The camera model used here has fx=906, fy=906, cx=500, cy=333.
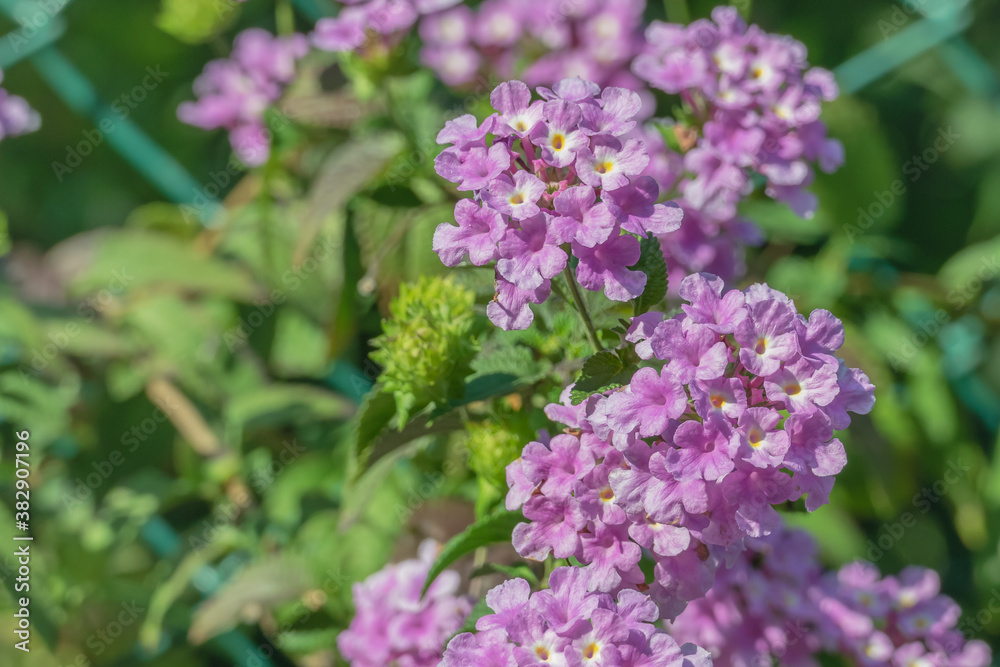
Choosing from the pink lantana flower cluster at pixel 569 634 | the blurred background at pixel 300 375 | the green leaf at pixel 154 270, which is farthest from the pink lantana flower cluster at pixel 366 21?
the pink lantana flower cluster at pixel 569 634

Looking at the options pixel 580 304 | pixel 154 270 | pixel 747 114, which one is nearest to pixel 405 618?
pixel 580 304

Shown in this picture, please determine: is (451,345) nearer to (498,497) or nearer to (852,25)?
(498,497)

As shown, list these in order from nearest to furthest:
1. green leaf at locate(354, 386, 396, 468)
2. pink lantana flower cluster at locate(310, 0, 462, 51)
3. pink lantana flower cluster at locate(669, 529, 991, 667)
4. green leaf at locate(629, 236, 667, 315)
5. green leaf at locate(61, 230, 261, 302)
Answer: green leaf at locate(629, 236, 667, 315), green leaf at locate(354, 386, 396, 468), pink lantana flower cluster at locate(669, 529, 991, 667), pink lantana flower cluster at locate(310, 0, 462, 51), green leaf at locate(61, 230, 261, 302)

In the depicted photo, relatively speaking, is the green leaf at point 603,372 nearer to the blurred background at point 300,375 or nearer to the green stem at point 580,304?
the green stem at point 580,304

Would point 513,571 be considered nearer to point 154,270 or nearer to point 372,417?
point 372,417

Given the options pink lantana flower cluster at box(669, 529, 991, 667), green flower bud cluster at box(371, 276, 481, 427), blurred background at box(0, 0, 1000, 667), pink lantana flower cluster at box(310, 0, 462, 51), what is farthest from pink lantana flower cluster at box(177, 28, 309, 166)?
pink lantana flower cluster at box(669, 529, 991, 667)

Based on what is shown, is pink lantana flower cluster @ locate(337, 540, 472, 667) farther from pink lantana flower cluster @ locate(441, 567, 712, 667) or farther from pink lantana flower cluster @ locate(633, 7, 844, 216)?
pink lantana flower cluster @ locate(633, 7, 844, 216)
